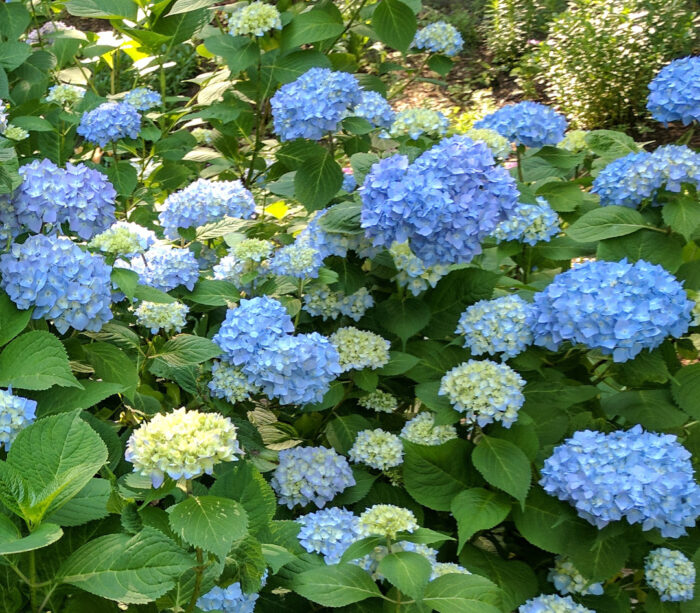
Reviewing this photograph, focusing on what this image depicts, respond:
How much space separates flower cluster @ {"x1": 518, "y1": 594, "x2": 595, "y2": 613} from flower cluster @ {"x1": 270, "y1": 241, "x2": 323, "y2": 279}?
0.88 meters

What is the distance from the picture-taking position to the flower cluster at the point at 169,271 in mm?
2070

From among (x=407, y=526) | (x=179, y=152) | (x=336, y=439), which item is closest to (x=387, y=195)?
(x=336, y=439)

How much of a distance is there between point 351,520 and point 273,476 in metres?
0.32

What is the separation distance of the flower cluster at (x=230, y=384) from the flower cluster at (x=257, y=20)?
4.24 feet

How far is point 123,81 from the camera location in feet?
21.2

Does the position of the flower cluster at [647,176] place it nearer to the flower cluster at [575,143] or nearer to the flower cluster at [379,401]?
the flower cluster at [575,143]

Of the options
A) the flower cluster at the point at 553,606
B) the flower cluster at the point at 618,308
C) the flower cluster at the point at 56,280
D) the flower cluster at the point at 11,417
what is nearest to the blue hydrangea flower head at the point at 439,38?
the flower cluster at the point at 618,308

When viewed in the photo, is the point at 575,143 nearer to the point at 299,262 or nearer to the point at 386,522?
the point at 299,262

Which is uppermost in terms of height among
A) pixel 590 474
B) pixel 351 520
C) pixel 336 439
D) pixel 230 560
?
pixel 230 560

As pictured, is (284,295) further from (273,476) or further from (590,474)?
(590,474)

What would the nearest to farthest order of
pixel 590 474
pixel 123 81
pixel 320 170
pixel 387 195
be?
pixel 590 474, pixel 387 195, pixel 320 170, pixel 123 81

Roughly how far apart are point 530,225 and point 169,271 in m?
0.94

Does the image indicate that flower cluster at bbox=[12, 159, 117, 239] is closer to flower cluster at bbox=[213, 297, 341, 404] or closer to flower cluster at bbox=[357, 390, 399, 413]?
flower cluster at bbox=[213, 297, 341, 404]

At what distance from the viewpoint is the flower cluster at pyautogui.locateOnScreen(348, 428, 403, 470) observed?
1.99 metres
